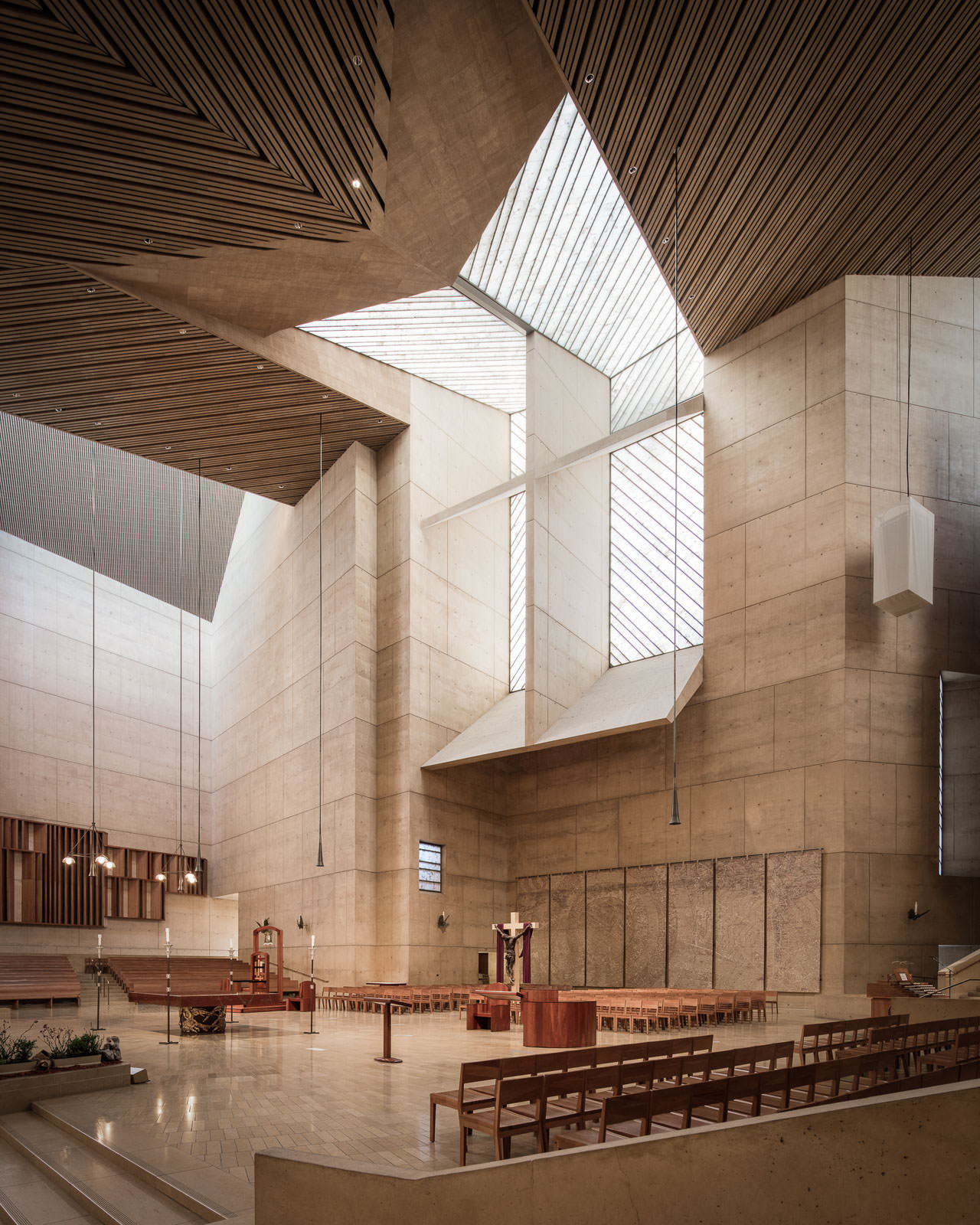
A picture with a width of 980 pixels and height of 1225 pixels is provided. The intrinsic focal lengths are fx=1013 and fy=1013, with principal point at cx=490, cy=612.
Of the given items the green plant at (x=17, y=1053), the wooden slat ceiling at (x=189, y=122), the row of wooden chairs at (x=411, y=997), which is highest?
the wooden slat ceiling at (x=189, y=122)

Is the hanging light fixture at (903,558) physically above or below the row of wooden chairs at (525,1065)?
above

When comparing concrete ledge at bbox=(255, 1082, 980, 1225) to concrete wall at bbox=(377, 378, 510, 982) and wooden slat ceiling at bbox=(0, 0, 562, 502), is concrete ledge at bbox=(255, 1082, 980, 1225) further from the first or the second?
concrete wall at bbox=(377, 378, 510, 982)

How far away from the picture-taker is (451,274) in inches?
552

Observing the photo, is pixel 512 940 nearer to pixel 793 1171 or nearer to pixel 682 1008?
pixel 682 1008

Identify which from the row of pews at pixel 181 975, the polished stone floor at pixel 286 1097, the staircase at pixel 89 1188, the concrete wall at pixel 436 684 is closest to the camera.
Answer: the staircase at pixel 89 1188

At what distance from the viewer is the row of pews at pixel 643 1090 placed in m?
4.17

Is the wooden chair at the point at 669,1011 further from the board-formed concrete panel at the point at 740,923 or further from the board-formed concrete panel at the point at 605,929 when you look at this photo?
the board-formed concrete panel at the point at 605,929

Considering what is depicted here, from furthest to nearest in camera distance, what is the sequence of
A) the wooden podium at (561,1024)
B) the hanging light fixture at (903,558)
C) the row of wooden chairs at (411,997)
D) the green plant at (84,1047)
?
the row of wooden chairs at (411,997) < the hanging light fixture at (903,558) < the wooden podium at (561,1024) < the green plant at (84,1047)

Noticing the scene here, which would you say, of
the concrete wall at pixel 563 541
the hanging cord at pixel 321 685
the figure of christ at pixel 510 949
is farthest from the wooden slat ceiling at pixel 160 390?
→ the figure of christ at pixel 510 949

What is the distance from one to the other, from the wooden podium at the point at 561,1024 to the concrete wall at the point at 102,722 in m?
14.3

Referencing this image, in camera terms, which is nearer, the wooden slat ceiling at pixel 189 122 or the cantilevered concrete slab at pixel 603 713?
the wooden slat ceiling at pixel 189 122

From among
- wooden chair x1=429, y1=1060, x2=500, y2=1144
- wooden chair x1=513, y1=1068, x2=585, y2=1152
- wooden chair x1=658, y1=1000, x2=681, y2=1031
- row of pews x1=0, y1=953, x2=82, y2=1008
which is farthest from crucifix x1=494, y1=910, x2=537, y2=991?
wooden chair x1=513, y1=1068, x2=585, y2=1152

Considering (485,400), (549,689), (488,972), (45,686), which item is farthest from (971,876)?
(45,686)

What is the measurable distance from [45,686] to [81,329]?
1073 centimetres
